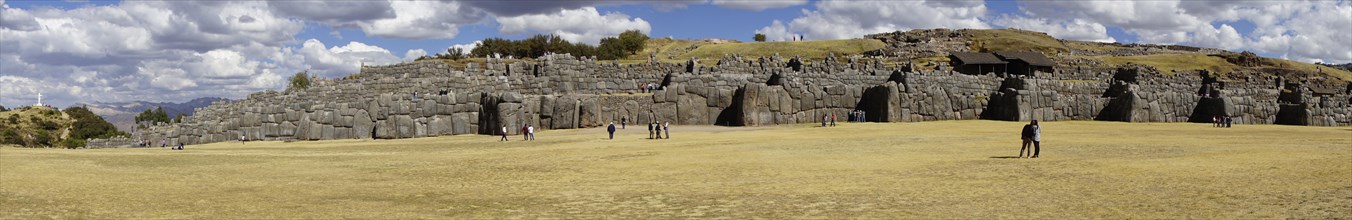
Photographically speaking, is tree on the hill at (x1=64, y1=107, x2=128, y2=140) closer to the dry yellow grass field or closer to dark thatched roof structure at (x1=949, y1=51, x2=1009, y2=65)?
the dry yellow grass field

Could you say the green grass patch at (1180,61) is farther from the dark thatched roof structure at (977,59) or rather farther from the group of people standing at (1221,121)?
the group of people standing at (1221,121)

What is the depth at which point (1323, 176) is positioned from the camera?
1653cm

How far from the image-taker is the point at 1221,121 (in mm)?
50062

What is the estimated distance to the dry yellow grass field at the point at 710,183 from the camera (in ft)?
42.5

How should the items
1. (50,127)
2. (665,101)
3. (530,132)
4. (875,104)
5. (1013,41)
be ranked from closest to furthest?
(530,132)
(665,101)
(875,104)
(50,127)
(1013,41)

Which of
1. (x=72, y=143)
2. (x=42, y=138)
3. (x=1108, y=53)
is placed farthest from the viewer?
(x=1108, y=53)

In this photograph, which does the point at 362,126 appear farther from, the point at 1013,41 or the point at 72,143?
the point at 1013,41

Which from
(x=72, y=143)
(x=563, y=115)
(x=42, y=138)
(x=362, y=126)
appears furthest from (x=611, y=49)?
(x=362, y=126)

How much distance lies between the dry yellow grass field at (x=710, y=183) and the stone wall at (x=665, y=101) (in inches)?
523

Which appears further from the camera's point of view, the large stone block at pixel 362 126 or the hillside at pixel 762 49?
the hillside at pixel 762 49

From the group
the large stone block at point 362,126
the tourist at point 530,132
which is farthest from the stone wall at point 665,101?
the tourist at point 530,132

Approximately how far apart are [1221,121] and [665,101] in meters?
30.7

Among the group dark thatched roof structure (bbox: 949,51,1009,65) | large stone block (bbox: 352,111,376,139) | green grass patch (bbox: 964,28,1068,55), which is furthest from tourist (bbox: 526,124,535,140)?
green grass patch (bbox: 964,28,1068,55)

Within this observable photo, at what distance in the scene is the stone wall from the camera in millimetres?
40656
